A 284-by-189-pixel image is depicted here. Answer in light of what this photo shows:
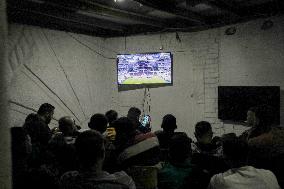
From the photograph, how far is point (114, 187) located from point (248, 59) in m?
4.45

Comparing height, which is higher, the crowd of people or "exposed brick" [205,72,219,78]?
"exposed brick" [205,72,219,78]

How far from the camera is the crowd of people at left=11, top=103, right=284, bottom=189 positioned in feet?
6.28

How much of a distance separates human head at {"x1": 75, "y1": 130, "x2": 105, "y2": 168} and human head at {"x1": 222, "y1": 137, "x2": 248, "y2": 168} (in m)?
0.91

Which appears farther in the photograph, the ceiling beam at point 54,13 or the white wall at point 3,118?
the ceiling beam at point 54,13

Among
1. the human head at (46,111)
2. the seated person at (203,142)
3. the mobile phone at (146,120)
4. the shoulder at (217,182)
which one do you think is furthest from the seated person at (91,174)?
the mobile phone at (146,120)

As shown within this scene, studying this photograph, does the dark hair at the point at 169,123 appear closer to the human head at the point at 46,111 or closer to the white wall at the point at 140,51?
the human head at the point at 46,111

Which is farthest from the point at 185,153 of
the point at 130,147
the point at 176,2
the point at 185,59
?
the point at 185,59

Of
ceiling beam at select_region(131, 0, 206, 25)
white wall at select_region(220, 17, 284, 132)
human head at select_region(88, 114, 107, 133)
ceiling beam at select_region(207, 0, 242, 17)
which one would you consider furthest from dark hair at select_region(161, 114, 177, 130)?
white wall at select_region(220, 17, 284, 132)

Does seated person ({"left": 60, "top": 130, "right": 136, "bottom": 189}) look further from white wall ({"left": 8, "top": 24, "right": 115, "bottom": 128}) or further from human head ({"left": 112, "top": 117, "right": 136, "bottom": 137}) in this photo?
white wall ({"left": 8, "top": 24, "right": 115, "bottom": 128})

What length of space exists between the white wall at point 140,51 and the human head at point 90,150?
12.5 feet

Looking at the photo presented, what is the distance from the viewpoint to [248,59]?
5613mm

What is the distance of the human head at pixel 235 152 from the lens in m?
2.21

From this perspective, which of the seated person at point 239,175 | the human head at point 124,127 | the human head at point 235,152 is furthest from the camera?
the human head at point 124,127

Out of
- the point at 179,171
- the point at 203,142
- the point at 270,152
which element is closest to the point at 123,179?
the point at 179,171
